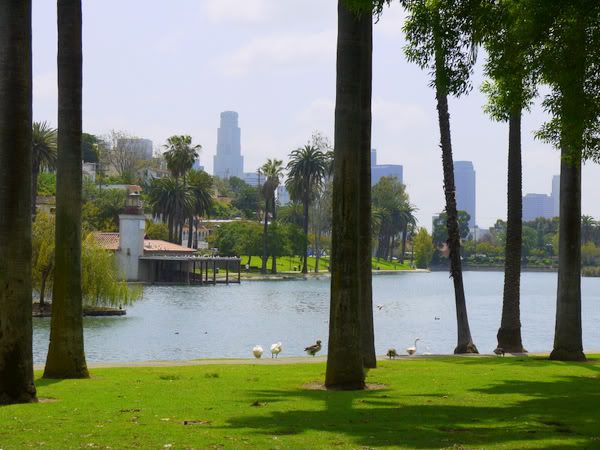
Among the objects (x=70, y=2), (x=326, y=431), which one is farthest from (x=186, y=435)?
(x=70, y=2)

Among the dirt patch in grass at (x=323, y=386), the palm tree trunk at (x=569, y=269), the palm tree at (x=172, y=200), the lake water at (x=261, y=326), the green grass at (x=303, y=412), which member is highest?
the palm tree at (x=172, y=200)

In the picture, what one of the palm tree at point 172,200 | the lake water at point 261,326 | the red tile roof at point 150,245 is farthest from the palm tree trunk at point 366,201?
the palm tree at point 172,200

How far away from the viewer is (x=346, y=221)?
1800 cm

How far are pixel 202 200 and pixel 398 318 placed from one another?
7583cm

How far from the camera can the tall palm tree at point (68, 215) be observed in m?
20.3

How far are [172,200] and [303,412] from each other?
12497 cm

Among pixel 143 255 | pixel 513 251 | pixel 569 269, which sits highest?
pixel 513 251

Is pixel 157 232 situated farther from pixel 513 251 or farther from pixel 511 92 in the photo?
pixel 511 92

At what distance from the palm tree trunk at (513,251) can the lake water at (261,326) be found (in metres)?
11.0

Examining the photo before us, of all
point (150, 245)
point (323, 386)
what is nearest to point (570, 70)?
point (323, 386)

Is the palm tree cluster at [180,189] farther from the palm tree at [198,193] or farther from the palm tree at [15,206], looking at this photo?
the palm tree at [15,206]

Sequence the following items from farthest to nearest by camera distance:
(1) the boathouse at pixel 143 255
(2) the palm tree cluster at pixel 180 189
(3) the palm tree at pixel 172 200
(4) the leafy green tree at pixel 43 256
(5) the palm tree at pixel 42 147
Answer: (3) the palm tree at pixel 172 200 < (2) the palm tree cluster at pixel 180 189 < (1) the boathouse at pixel 143 255 < (5) the palm tree at pixel 42 147 < (4) the leafy green tree at pixel 43 256

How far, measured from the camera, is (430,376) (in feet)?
67.5

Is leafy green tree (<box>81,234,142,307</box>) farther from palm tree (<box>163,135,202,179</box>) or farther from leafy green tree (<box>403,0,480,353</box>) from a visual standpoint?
palm tree (<box>163,135,202,179</box>)
